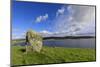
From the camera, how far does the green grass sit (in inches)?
109

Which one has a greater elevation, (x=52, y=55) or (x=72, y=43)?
(x=72, y=43)

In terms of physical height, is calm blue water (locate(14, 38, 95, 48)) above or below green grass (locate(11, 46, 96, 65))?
above

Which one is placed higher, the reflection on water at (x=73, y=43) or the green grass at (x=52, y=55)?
the reflection on water at (x=73, y=43)

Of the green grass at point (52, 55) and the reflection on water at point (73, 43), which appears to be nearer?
the green grass at point (52, 55)

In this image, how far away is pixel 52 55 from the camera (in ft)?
9.61

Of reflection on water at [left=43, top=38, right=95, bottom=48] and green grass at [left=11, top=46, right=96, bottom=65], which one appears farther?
reflection on water at [left=43, top=38, right=95, bottom=48]

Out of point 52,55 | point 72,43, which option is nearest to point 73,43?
point 72,43

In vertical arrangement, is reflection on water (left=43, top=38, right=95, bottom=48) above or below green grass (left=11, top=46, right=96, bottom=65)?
above

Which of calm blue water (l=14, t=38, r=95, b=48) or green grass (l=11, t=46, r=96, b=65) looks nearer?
green grass (l=11, t=46, r=96, b=65)

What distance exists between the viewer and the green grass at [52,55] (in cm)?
277

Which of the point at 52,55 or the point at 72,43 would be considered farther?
the point at 72,43

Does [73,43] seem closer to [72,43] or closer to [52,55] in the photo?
[72,43]
